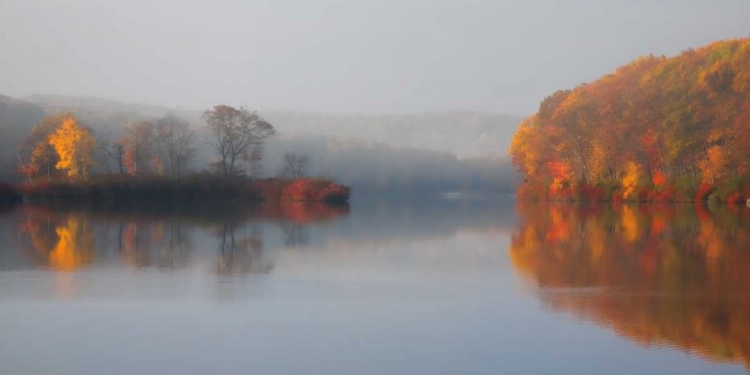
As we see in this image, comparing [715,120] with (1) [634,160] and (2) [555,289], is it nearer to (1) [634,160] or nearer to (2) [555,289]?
(1) [634,160]

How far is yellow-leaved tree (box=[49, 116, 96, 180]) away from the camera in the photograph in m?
45.1

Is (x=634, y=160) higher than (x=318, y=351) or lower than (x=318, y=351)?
higher

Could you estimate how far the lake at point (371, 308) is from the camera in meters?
6.12

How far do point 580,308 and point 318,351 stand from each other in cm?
340

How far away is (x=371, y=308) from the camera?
837 centimetres

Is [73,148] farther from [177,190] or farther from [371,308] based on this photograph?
[371,308]

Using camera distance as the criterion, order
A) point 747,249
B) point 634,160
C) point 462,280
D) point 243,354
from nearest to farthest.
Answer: point 243,354 < point 462,280 < point 747,249 < point 634,160

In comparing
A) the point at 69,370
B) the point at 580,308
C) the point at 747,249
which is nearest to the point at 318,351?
the point at 69,370

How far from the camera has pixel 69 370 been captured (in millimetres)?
5770

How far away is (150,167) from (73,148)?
25.5 feet

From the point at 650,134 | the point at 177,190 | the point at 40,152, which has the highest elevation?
the point at 650,134

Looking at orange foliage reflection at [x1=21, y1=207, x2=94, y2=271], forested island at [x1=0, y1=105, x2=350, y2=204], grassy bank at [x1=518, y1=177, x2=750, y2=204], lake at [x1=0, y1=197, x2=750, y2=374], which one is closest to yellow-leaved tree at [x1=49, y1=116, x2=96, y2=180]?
forested island at [x1=0, y1=105, x2=350, y2=204]

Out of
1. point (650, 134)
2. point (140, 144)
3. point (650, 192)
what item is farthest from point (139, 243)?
point (650, 134)

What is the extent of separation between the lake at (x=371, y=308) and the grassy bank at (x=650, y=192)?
27987mm
